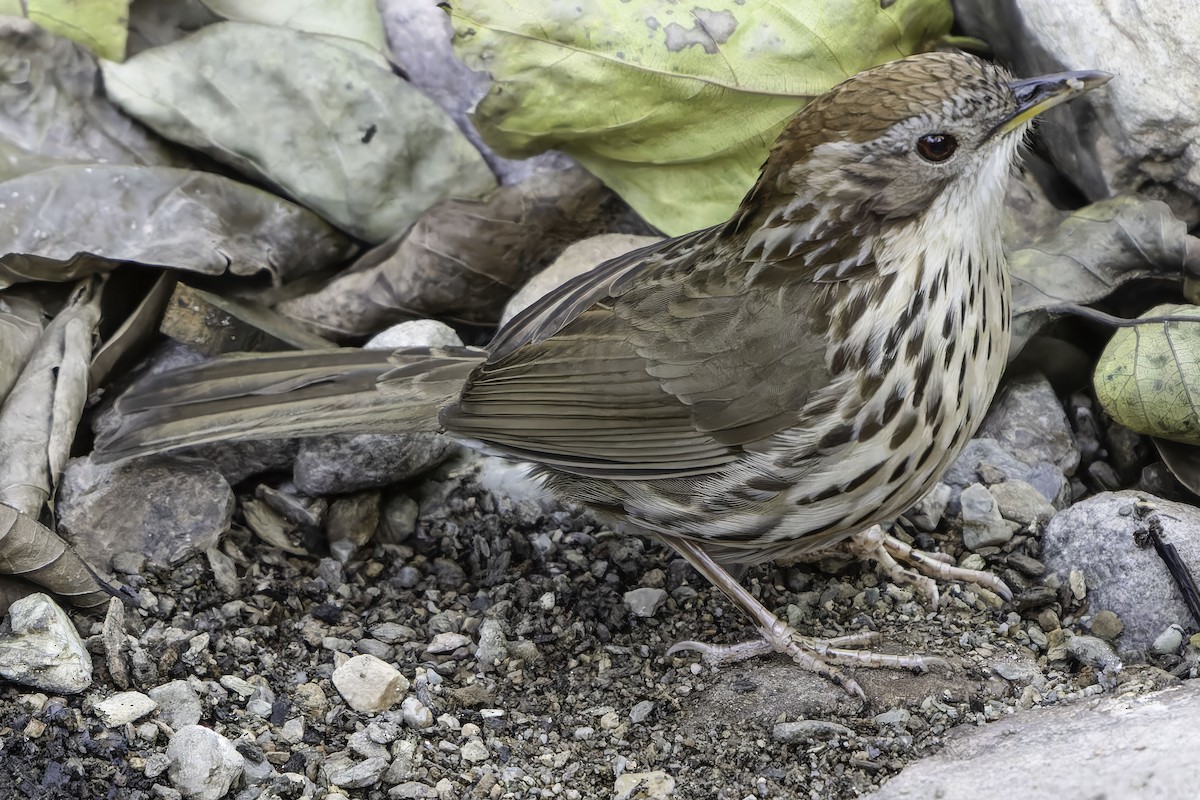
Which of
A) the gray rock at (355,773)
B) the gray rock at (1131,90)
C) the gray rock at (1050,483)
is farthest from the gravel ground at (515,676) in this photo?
the gray rock at (1131,90)

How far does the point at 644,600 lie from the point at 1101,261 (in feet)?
5.34

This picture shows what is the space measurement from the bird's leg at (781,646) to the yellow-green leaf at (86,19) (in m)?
2.54

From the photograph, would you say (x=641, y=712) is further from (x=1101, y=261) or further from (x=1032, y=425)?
(x=1101, y=261)

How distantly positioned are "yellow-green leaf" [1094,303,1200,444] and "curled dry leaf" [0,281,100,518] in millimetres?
2840

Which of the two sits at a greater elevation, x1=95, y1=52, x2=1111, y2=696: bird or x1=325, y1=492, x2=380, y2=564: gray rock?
x1=95, y1=52, x2=1111, y2=696: bird

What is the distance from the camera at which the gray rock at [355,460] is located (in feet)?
12.8

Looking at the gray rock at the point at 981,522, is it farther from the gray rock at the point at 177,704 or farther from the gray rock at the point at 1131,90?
the gray rock at the point at 177,704

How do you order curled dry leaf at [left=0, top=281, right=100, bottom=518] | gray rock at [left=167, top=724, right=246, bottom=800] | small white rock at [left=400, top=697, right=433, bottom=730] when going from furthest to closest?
curled dry leaf at [left=0, top=281, right=100, bottom=518] < small white rock at [left=400, top=697, right=433, bottom=730] < gray rock at [left=167, top=724, right=246, bottom=800]

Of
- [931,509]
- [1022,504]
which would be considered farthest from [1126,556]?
[931,509]

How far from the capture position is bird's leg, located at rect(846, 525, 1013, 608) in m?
3.57

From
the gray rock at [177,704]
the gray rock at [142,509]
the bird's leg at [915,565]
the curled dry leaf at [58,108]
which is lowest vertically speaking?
the gray rock at [142,509]

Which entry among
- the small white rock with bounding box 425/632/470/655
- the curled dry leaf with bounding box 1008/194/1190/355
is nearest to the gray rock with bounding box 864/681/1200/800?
the small white rock with bounding box 425/632/470/655

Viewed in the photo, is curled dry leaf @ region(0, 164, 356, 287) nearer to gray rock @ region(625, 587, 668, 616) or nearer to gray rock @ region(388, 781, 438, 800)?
gray rock @ region(625, 587, 668, 616)

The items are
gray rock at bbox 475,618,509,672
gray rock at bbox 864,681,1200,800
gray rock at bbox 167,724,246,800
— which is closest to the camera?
gray rock at bbox 864,681,1200,800
